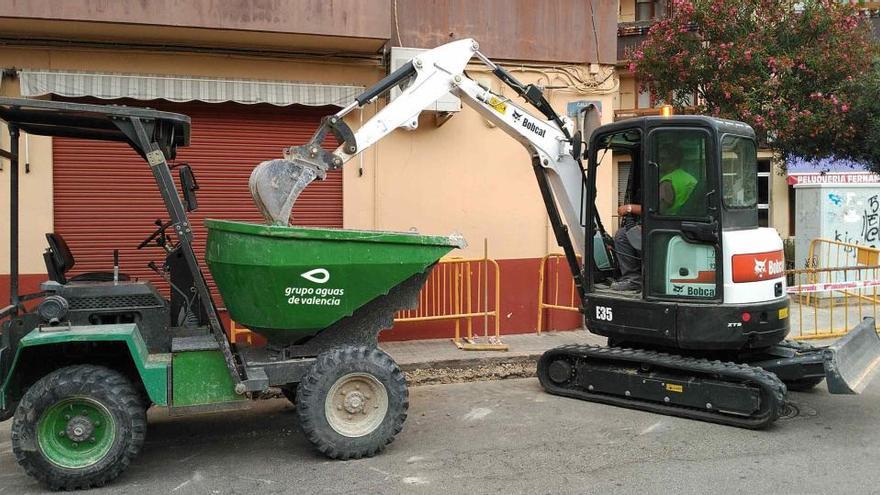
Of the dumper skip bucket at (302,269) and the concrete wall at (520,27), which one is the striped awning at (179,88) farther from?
the dumper skip bucket at (302,269)

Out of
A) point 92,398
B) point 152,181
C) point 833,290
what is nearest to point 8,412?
point 92,398

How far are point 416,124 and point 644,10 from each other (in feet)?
59.2

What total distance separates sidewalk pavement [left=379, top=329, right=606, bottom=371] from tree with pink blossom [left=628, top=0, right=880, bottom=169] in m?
3.58

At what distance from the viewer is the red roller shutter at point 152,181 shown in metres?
8.28

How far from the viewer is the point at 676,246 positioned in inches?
242

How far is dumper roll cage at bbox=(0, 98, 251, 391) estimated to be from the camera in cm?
482

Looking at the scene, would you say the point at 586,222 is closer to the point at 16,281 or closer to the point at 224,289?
the point at 224,289

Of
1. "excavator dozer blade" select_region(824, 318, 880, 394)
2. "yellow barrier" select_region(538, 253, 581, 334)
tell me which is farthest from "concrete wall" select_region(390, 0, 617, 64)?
"excavator dozer blade" select_region(824, 318, 880, 394)

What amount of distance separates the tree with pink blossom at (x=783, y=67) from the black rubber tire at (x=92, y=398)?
767 centimetres

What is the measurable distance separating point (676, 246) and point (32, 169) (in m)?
7.06

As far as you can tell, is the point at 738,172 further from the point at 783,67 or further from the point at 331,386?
the point at 331,386

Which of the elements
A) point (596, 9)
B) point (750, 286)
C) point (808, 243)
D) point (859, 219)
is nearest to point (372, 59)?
point (596, 9)

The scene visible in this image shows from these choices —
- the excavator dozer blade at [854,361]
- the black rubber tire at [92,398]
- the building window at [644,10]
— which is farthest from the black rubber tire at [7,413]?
the building window at [644,10]

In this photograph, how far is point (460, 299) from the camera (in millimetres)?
9023
